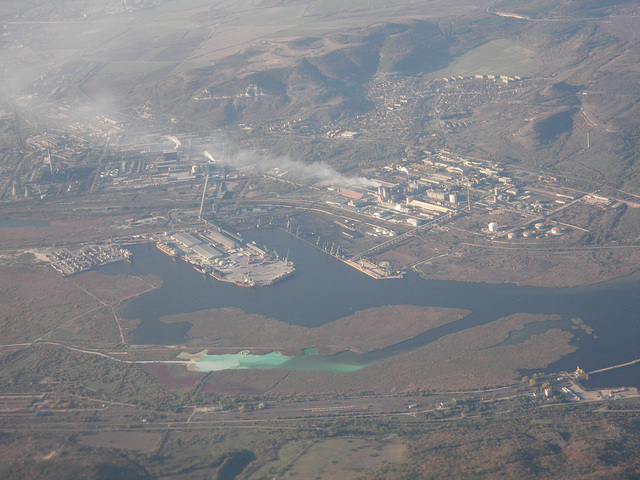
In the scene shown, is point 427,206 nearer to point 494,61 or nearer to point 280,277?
point 280,277

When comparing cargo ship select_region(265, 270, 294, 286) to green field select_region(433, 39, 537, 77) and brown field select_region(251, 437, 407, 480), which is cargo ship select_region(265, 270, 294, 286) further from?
green field select_region(433, 39, 537, 77)

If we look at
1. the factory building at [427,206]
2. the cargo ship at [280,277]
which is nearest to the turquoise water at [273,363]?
the cargo ship at [280,277]

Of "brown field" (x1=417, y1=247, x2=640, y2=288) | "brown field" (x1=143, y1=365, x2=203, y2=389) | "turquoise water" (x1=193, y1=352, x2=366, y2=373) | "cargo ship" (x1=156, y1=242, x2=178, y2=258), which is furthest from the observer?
"cargo ship" (x1=156, y1=242, x2=178, y2=258)

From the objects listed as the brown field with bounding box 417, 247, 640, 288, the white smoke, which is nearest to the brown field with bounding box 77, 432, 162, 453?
the brown field with bounding box 417, 247, 640, 288

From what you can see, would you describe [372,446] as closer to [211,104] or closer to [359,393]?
[359,393]

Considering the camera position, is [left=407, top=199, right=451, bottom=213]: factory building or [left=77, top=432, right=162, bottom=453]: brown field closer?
[left=77, top=432, right=162, bottom=453]: brown field

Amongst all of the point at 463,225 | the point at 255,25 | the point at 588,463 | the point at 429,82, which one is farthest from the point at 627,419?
the point at 255,25
